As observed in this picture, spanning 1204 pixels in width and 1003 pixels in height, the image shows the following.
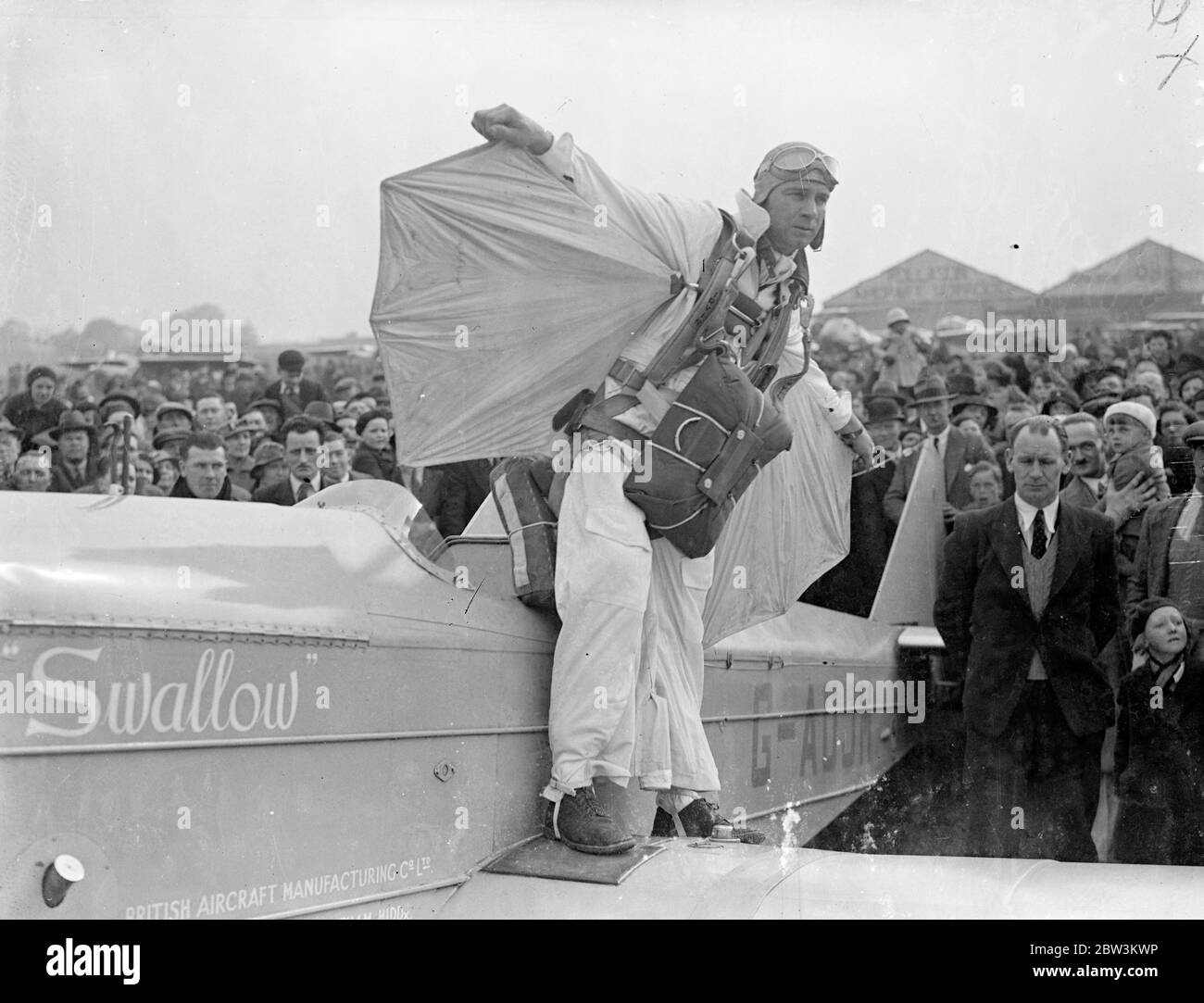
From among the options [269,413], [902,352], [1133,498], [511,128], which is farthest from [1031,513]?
[269,413]

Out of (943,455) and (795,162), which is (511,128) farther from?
(943,455)

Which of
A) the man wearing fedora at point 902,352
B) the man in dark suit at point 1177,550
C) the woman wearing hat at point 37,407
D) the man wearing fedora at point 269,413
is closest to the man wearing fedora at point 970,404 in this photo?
the man wearing fedora at point 902,352

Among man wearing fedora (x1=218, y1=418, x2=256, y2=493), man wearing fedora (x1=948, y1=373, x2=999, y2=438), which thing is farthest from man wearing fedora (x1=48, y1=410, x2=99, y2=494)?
man wearing fedora (x1=948, y1=373, x2=999, y2=438)

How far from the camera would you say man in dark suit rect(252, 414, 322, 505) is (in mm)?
5363

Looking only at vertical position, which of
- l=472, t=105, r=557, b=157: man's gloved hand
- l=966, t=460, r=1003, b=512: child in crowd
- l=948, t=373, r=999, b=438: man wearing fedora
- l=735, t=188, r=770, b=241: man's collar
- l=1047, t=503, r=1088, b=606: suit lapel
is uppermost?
l=472, t=105, r=557, b=157: man's gloved hand

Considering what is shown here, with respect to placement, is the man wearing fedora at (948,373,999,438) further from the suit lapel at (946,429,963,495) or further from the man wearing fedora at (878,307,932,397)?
the man wearing fedora at (878,307,932,397)

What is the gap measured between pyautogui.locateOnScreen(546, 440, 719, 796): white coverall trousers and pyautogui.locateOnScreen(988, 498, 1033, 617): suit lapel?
1.85 m

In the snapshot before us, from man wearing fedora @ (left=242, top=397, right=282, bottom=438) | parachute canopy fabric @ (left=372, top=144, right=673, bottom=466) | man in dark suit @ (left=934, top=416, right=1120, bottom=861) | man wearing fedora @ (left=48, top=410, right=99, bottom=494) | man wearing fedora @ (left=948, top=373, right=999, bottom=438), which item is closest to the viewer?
parachute canopy fabric @ (left=372, top=144, right=673, bottom=466)

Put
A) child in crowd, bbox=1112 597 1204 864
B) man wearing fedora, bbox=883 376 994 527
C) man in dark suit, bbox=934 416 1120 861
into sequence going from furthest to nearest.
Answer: man wearing fedora, bbox=883 376 994 527, man in dark suit, bbox=934 416 1120 861, child in crowd, bbox=1112 597 1204 864

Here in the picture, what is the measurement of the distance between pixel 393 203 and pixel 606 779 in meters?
1.80

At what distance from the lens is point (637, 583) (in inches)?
144

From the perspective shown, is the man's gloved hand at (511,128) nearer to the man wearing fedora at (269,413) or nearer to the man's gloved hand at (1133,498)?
the man's gloved hand at (1133,498)

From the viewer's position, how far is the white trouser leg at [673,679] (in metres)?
3.88

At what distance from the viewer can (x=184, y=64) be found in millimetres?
3998
